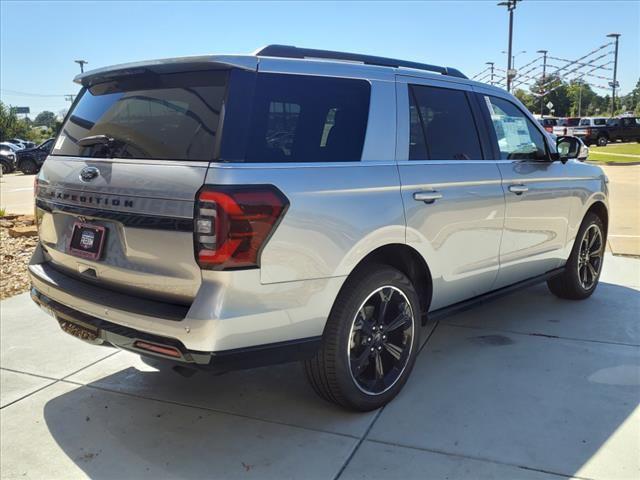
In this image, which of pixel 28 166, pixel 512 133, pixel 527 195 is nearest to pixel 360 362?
pixel 527 195

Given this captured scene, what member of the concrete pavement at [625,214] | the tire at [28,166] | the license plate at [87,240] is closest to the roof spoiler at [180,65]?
the license plate at [87,240]

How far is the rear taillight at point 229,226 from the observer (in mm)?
2580

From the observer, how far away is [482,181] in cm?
400

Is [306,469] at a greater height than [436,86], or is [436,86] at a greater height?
[436,86]

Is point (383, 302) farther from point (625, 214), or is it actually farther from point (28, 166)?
point (28, 166)

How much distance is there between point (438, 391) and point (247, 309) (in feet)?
5.19

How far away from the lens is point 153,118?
299 cm

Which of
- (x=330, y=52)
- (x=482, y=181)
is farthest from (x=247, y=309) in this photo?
(x=482, y=181)

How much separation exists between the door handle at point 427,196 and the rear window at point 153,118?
1311 mm

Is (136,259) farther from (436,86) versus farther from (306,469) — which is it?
(436,86)

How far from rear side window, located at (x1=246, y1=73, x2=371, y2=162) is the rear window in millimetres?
204

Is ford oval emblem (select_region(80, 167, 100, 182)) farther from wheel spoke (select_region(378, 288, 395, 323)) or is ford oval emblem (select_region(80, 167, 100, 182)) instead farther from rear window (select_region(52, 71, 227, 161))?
wheel spoke (select_region(378, 288, 395, 323))

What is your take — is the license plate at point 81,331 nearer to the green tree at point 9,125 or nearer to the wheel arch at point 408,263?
the wheel arch at point 408,263

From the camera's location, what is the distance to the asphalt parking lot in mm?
2902
